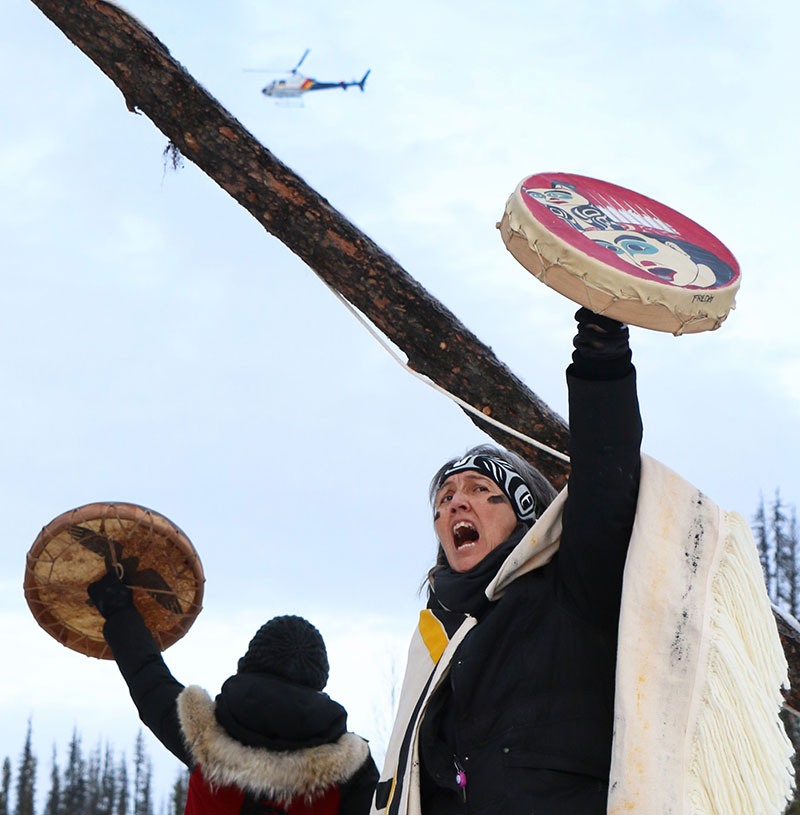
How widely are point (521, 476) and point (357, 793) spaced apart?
50.1 inches

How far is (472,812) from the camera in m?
2.27

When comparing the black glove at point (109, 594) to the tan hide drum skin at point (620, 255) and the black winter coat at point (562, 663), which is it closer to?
the black winter coat at point (562, 663)

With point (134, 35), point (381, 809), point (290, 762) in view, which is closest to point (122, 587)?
point (290, 762)

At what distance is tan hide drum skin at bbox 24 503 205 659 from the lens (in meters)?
3.74

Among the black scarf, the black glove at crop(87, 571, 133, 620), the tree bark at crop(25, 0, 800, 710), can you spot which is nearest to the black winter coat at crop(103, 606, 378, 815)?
the black glove at crop(87, 571, 133, 620)

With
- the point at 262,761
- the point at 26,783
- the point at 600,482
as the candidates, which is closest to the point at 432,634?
the point at 600,482

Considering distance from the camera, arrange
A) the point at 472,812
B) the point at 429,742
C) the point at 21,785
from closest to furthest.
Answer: the point at 472,812
the point at 429,742
the point at 21,785

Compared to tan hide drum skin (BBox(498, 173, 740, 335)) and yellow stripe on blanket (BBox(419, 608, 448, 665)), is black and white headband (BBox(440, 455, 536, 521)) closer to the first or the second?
yellow stripe on blanket (BBox(419, 608, 448, 665))

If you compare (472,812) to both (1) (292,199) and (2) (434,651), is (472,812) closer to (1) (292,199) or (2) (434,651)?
(2) (434,651)

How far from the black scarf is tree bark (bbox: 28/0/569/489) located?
2.12 feet

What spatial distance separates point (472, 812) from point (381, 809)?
21.3 inches

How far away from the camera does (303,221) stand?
3.18 meters

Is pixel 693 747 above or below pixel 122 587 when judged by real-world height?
below

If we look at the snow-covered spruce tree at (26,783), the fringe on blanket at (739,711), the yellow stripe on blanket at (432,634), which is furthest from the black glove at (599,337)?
the snow-covered spruce tree at (26,783)
